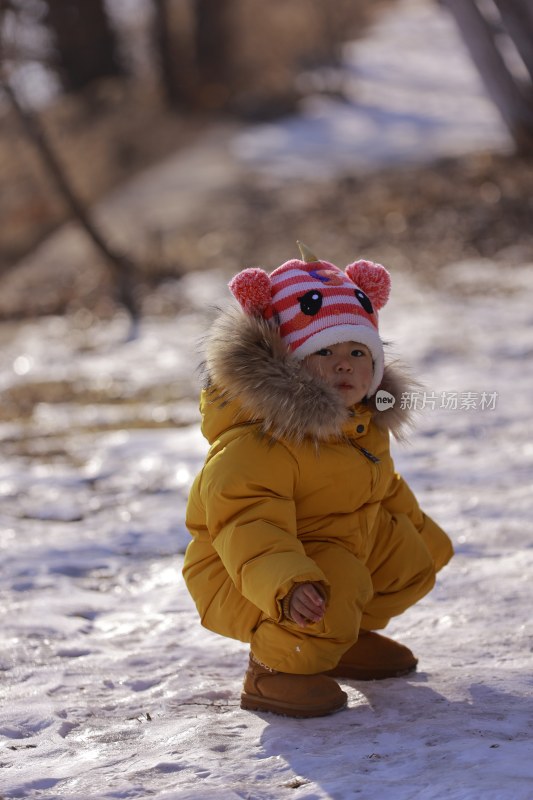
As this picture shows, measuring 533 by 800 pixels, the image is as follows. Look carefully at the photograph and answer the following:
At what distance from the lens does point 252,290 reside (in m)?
2.57

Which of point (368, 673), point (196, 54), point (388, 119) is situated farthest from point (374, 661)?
point (196, 54)

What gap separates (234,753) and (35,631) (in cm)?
111

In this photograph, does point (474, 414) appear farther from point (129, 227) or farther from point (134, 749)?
point (129, 227)

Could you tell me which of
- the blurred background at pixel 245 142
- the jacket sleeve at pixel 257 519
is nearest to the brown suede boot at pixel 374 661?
the jacket sleeve at pixel 257 519

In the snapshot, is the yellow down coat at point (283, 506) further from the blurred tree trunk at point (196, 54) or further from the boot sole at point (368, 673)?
the blurred tree trunk at point (196, 54)

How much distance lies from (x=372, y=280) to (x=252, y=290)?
0.33 metres

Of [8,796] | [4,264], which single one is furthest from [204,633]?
[4,264]

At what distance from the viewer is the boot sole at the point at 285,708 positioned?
2449 mm

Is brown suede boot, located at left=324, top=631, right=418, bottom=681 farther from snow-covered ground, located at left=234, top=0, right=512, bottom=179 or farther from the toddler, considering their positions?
snow-covered ground, located at left=234, top=0, right=512, bottom=179

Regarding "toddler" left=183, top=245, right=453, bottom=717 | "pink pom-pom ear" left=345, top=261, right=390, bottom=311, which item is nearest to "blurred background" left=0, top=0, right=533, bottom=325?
"pink pom-pom ear" left=345, top=261, right=390, bottom=311

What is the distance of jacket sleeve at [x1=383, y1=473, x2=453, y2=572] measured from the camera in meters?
2.76

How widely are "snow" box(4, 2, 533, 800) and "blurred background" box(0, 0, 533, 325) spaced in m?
1.93

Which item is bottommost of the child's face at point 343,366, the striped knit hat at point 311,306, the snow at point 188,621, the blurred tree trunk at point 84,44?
the snow at point 188,621

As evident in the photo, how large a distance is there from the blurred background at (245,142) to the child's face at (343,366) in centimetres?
329
